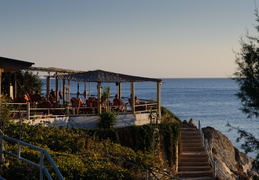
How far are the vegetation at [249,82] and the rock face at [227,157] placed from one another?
41.5 ft

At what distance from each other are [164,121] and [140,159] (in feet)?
28.4

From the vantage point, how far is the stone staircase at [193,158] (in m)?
23.4

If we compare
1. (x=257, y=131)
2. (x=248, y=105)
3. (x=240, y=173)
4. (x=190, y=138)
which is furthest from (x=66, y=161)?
(x=257, y=131)

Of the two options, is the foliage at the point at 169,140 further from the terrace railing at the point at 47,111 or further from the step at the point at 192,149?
the terrace railing at the point at 47,111

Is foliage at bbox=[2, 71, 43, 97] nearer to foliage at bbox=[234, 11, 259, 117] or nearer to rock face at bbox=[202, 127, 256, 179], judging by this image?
rock face at bbox=[202, 127, 256, 179]

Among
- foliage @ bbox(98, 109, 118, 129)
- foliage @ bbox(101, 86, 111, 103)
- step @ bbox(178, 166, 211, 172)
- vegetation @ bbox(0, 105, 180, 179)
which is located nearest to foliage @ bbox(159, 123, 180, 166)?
vegetation @ bbox(0, 105, 180, 179)

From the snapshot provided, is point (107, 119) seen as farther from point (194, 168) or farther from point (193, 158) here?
point (193, 158)

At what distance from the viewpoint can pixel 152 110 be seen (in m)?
24.7

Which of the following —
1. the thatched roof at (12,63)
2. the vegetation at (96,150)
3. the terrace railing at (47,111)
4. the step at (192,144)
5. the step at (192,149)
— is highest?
the thatched roof at (12,63)

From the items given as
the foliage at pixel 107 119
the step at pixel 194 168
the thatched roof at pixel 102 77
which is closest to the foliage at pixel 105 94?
the thatched roof at pixel 102 77

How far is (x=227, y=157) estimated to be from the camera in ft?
101

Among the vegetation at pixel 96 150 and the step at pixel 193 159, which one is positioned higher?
the vegetation at pixel 96 150

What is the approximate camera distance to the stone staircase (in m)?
23.4

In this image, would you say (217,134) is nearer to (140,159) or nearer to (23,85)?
(23,85)
